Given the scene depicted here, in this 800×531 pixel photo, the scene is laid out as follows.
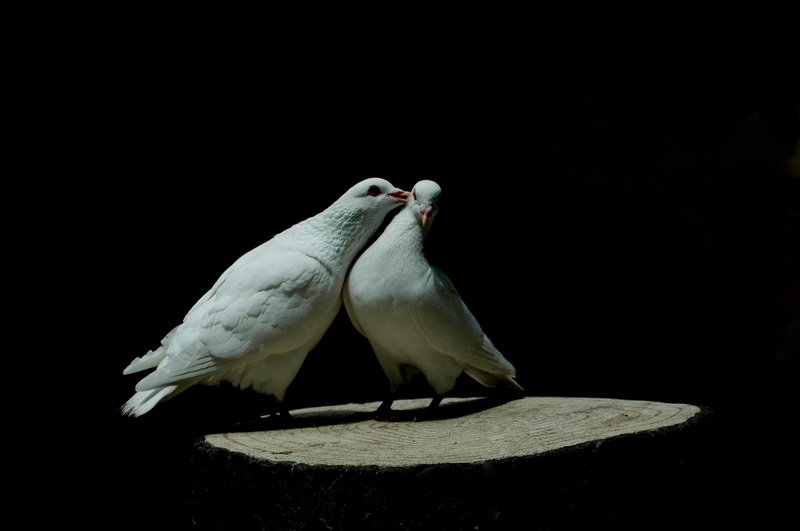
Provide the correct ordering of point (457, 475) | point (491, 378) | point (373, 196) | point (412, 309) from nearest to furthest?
point (457, 475) < point (412, 309) < point (373, 196) < point (491, 378)

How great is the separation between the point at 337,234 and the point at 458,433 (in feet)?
2.25

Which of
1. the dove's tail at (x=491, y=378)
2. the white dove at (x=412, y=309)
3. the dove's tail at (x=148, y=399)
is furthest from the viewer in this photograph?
the dove's tail at (x=491, y=378)

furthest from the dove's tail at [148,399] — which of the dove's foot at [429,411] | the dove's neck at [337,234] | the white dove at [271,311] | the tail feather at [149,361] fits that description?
the dove's foot at [429,411]

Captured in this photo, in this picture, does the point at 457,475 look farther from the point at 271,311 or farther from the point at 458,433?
the point at 271,311

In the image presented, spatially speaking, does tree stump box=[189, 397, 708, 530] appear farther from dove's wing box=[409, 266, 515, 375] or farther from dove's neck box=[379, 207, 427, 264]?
dove's neck box=[379, 207, 427, 264]

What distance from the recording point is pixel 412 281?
2.11 m

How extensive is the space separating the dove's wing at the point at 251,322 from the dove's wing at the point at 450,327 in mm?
274

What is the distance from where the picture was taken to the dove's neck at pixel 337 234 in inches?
84.7

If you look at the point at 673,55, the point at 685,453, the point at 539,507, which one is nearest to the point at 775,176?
the point at 673,55

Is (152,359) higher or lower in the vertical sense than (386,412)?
higher

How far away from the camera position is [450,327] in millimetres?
2178

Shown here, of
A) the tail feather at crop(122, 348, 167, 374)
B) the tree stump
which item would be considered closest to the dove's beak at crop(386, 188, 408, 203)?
the tree stump

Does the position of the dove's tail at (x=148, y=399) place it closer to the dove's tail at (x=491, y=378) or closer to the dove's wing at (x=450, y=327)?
the dove's wing at (x=450, y=327)

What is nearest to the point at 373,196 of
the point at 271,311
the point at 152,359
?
the point at 271,311
